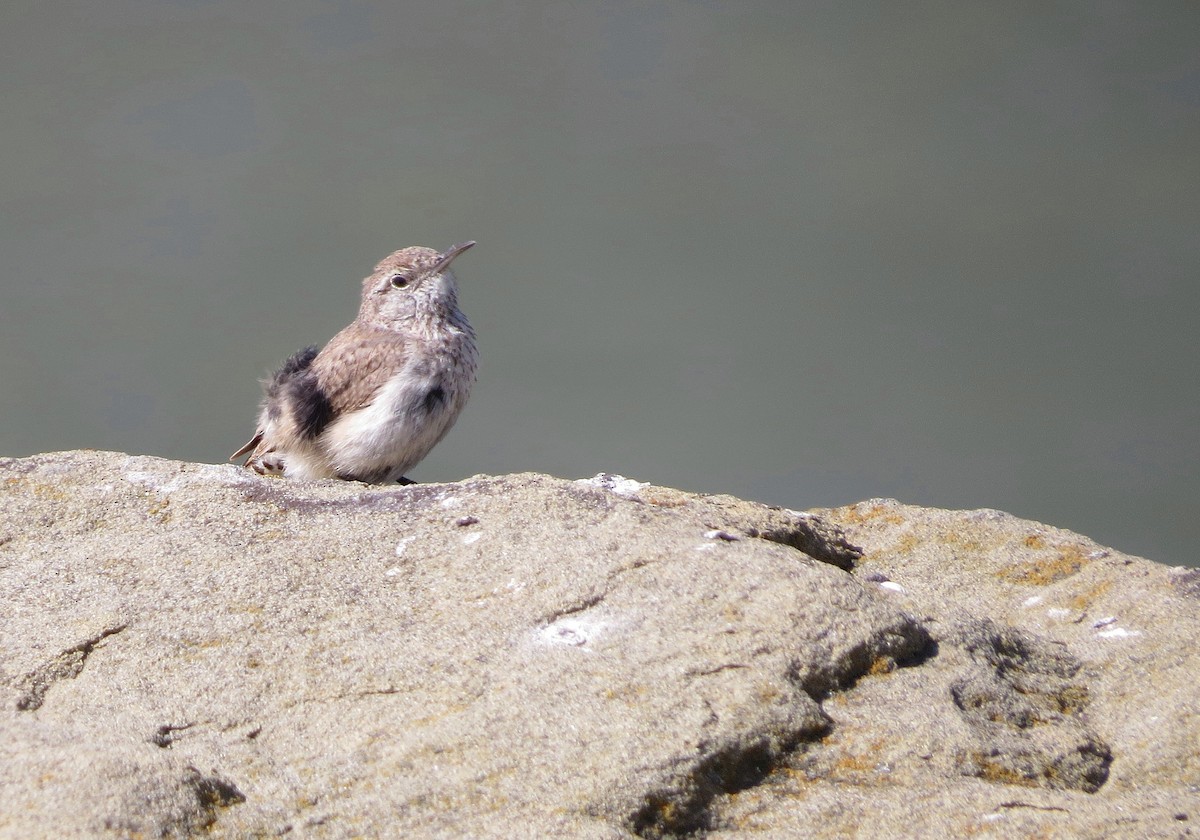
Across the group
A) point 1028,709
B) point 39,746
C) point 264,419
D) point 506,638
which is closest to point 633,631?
point 506,638

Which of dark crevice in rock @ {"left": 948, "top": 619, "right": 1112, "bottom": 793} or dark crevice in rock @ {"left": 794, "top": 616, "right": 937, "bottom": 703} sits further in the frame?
dark crevice in rock @ {"left": 794, "top": 616, "right": 937, "bottom": 703}

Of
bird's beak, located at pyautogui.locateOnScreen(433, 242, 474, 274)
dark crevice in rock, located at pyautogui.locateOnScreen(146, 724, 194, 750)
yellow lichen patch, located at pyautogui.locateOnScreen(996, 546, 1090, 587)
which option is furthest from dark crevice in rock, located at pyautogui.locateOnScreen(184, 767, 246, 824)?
bird's beak, located at pyautogui.locateOnScreen(433, 242, 474, 274)

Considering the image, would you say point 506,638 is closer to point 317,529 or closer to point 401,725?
point 401,725

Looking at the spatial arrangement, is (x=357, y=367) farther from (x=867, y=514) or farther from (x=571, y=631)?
(x=571, y=631)

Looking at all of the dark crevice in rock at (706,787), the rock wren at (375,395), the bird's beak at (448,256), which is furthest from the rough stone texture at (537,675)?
the bird's beak at (448,256)

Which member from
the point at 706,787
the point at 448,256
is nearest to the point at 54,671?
the point at 706,787

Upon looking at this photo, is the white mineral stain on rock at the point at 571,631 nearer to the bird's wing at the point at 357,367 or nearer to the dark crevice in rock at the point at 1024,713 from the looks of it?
the dark crevice in rock at the point at 1024,713

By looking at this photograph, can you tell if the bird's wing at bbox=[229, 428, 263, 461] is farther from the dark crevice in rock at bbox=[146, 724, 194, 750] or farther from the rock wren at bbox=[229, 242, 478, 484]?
the dark crevice in rock at bbox=[146, 724, 194, 750]
